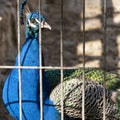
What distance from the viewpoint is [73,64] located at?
458 cm

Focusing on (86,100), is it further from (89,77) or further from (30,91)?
(89,77)

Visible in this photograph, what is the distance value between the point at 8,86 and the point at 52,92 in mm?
252

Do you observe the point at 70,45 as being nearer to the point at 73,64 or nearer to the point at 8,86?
the point at 73,64

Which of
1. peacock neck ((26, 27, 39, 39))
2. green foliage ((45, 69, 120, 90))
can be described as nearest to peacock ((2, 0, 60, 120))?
peacock neck ((26, 27, 39, 39))

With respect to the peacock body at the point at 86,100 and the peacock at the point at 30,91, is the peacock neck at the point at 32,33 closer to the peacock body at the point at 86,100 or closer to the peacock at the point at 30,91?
the peacock at the point at 30,91

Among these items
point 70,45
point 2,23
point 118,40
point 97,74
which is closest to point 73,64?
point 70,45

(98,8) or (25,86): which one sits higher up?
(98,8)

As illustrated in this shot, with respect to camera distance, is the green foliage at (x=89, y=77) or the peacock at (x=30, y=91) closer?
the peacock at (x=30, y=91)

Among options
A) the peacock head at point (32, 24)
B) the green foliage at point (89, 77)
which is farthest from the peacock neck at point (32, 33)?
the green foliage at point (89, 77)

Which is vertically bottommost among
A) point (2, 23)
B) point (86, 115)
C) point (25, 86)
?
point (86, 115)

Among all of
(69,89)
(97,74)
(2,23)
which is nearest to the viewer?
(69,89)

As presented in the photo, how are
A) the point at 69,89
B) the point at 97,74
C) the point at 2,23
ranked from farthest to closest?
the point at 2,23
the point at 97,74
the point at 69,89

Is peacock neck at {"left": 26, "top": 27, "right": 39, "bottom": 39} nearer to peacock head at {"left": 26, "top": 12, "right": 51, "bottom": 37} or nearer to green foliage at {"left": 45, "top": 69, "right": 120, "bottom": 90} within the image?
peacock head at {"left": 26, "top": 12, "right": 51, "bottom": 37}

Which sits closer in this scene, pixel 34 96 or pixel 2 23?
pixel 34 96
